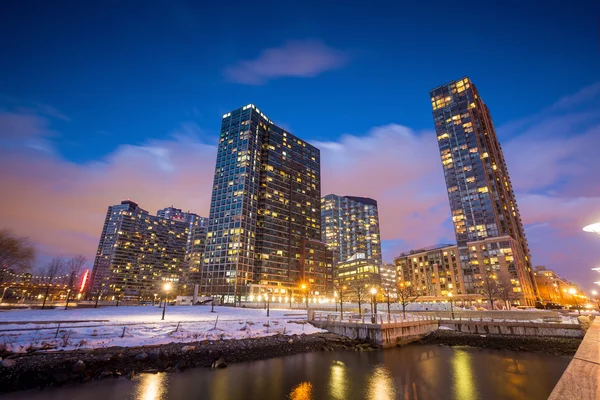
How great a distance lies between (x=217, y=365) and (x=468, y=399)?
17465mm

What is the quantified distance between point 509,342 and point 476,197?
14058 centimetres

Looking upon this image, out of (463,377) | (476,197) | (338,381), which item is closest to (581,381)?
Answer: (338,381)

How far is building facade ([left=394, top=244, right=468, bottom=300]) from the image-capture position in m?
150

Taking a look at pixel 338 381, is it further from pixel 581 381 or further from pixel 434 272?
pixel 434 272

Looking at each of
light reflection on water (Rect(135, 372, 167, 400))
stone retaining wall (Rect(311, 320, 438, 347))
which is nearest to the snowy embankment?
light reflection on water (Rect(135, 372, 167, 400))

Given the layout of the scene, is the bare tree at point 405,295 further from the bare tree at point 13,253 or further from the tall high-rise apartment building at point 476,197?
the bare tree at point 13,253

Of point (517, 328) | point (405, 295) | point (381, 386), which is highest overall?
point (405, 295)

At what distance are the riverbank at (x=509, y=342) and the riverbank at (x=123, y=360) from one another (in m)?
23.0

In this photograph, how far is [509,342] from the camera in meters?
37.0

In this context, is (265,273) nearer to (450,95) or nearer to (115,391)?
(115,391)

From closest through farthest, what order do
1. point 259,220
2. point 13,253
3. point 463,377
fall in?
point 463,377
point 13,253
point 259,220

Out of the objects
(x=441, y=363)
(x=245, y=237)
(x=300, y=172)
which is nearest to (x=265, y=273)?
(x=245, y=237)

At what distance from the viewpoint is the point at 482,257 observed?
140m

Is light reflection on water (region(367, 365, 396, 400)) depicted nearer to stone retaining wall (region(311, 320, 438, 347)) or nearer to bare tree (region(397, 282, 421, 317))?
stone retaining wall (region(311, 320, 438, 347))
